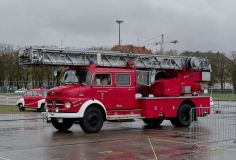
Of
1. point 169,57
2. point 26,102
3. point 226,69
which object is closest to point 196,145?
point 169,57

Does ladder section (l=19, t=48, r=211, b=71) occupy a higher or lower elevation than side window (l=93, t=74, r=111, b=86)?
higher

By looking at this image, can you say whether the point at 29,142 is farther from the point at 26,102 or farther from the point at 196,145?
the point at 26,102

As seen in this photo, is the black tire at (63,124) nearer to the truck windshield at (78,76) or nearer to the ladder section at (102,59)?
the truck windshield at (78,76)

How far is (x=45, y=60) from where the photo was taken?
57.1 feet

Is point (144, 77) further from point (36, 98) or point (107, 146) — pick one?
point (36, 98)

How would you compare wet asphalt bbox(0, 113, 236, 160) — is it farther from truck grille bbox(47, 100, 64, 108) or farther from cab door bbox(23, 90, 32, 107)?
cab door bbox(23, 90, 32, 107)

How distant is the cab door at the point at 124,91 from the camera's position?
18.5 meters

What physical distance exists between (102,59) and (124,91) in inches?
63.7

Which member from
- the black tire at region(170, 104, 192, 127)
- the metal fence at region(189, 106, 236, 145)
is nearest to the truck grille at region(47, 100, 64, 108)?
the metal fence at region(189, 106, 236, 145)

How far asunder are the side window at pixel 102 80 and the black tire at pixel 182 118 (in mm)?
4055

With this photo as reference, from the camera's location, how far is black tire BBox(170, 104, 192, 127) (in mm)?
20547

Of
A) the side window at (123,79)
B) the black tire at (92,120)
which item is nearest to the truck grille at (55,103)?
the black tire at (92,120)

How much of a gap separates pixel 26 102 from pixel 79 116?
16731mm

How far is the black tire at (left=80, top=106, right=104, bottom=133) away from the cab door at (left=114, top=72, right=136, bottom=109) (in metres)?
1.10
